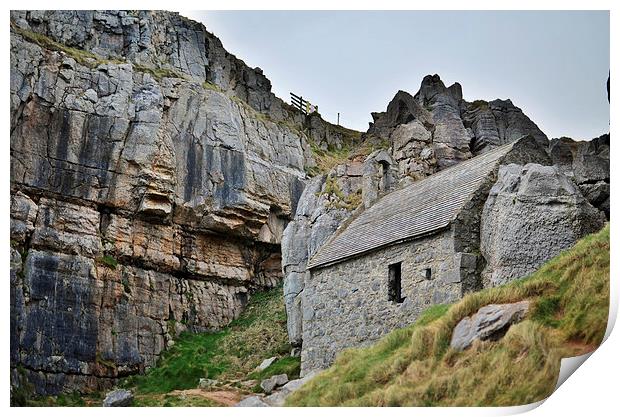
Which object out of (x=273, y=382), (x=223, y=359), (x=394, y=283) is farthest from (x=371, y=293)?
(x=223, y=359)

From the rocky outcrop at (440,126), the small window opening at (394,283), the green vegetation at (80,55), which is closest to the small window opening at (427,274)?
the small window opening at (394,283)

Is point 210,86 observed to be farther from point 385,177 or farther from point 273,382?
point 273,382

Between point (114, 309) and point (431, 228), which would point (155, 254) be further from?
point (431, 228)

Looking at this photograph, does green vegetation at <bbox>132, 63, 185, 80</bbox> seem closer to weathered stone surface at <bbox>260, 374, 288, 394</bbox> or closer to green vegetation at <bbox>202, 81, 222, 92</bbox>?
green vegetation at <bbox>202, 81, 222, 92</bbox>

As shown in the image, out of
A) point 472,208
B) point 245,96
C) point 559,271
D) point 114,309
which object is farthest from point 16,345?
point 245,96

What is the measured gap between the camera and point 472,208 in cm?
2325

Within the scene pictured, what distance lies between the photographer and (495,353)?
55.6 feet

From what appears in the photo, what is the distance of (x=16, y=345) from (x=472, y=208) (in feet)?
55.7

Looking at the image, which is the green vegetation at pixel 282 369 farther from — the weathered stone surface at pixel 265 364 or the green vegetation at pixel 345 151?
the green vegetation at pixel 345 151

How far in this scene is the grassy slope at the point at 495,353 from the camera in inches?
653

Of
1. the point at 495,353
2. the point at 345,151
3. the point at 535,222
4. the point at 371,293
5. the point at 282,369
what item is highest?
the point at 345,151

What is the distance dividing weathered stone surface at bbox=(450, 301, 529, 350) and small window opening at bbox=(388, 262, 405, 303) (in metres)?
5.65

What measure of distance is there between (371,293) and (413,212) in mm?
2859

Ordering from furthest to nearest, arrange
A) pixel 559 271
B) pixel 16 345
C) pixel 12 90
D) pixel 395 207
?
pixel 12 90
pixel 16 345
pixel 395 207
pixel 559 271
